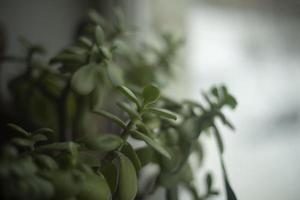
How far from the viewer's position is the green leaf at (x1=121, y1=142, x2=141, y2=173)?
1.61ft

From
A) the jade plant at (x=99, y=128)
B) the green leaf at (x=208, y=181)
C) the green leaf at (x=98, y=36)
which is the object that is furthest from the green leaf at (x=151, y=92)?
the green leaf at (x=208, y=181)

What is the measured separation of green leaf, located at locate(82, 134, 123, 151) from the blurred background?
1.18 feet

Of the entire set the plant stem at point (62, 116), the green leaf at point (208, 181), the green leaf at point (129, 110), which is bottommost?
the green leaf at point (208, 181)

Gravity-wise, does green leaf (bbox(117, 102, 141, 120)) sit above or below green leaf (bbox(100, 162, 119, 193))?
above

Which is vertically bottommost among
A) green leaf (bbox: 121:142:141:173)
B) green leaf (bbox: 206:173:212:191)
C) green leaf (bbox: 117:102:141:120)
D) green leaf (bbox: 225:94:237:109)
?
green leaf (bbox: 206:173:212:191)

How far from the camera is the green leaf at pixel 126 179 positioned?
467 mm

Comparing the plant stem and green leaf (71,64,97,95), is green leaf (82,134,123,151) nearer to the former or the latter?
green leaf (71,64,97,95)

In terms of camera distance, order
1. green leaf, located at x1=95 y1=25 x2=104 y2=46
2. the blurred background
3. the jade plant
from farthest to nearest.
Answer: the blurred background < green leaf, located at x1=95 y1=25 x2=104 y2=46 < the jade plant

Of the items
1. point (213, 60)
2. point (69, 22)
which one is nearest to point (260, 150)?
point (213, 60)

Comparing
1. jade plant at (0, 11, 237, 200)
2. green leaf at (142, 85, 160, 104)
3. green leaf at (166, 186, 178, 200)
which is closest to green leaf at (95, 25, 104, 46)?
jade plant at (0, 11, 237, 200)

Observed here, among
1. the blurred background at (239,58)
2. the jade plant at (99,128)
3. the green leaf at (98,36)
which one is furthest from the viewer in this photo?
the blurred background at (239,58)

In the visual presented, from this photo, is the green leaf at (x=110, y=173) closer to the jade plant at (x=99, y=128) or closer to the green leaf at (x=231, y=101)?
the jade plant at (x=99, y=128)

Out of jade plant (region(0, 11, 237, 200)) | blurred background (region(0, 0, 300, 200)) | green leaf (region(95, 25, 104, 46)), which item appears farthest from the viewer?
blurred background (region(0, 0, 300, 200))

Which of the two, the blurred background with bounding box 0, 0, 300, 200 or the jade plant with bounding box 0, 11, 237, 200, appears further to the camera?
the blurred background with bounding box 0, 0, 300, 200
